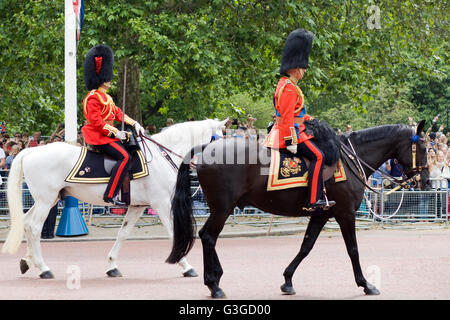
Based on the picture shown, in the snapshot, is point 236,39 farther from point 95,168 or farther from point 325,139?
point 325,139

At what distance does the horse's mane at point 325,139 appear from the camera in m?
8.01

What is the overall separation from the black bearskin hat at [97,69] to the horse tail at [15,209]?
126 centimetres

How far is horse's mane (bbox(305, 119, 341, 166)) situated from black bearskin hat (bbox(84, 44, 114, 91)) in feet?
10.9

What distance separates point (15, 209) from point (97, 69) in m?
2.16

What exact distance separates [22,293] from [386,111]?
33270 mm

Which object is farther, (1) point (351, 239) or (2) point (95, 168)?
(2) point (95, 168)

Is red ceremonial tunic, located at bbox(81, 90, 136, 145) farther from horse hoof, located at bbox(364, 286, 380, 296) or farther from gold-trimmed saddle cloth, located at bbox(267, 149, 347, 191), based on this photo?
horse hoof, located at bbox(364, 286, 380, 296)

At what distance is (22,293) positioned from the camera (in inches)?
326

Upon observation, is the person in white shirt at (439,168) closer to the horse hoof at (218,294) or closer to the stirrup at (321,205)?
the stirrup at (321,205)

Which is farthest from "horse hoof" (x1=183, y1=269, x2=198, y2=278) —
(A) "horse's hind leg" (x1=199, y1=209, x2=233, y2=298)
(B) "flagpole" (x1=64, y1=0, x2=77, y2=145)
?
(B) "flagpole" (x1=64, y1=0, x2=77, y2=145)

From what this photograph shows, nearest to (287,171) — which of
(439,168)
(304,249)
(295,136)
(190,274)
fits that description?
(295,136)

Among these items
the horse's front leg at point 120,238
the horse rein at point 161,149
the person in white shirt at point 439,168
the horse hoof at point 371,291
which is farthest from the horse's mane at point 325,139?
the person in white shirt at point 439,168

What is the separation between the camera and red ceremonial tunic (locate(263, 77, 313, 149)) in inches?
310

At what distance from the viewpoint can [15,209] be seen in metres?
9.72
